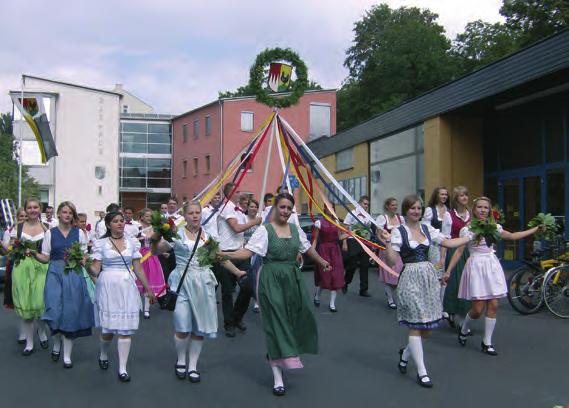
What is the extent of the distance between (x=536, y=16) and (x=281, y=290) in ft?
79.3

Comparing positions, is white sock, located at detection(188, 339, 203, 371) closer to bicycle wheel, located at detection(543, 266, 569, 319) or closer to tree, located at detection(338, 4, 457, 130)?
bicycle wheel, located at detection(543, 266, 569, 319)

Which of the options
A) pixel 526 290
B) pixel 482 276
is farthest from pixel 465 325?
pixel 526 290

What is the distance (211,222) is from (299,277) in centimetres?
265

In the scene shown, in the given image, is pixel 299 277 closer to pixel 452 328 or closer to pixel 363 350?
pixel 363 350

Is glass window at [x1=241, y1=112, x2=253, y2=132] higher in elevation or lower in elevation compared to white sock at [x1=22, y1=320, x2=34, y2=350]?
higher

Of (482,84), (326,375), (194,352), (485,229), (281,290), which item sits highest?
(482,84)

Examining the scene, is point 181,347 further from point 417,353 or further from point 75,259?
point 417,353

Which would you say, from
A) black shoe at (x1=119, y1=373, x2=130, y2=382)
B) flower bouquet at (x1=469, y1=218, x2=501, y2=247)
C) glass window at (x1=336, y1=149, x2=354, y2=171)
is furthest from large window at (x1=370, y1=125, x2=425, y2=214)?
black shoe at (x1=119, y1=373, x2=130, y2=382)

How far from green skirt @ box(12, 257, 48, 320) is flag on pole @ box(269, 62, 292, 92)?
3815mm

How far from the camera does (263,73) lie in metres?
8.71

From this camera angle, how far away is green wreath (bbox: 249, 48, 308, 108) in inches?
337

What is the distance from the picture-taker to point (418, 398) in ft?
17.3

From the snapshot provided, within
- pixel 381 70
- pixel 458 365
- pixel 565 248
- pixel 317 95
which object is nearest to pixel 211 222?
pixel 458 365

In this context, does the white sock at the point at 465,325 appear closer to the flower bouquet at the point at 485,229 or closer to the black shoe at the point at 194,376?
the flower bouquet at the point at 485,229
